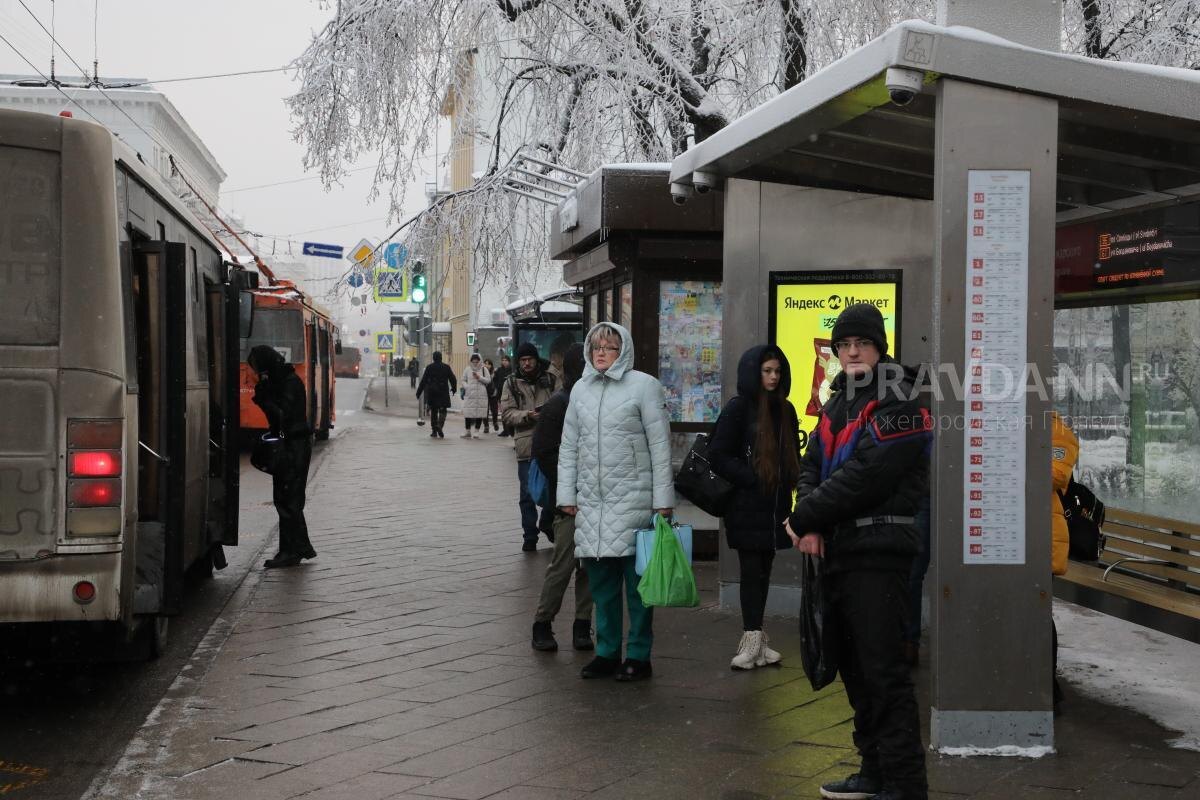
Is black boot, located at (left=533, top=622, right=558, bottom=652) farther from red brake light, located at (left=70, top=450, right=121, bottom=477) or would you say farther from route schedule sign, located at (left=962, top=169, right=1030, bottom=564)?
route schedule sign, located at (left=962, top=169, right=1030, bottom=564)

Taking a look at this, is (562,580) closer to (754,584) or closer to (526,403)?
(754,584)

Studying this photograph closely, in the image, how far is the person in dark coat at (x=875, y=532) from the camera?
188 inches

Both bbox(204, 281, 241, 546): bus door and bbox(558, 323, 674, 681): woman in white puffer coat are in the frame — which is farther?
bbox(204, 281, 241, 546): bus door

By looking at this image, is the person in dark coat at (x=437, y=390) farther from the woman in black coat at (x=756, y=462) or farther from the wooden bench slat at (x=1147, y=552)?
the woman in black coat at (x=756, y=462)

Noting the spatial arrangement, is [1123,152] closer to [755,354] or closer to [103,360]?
[755,354]

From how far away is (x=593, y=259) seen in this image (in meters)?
12.3

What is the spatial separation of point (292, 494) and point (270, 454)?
0.37 metres

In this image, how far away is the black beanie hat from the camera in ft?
16.1

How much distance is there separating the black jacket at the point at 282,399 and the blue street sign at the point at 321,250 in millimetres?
24758

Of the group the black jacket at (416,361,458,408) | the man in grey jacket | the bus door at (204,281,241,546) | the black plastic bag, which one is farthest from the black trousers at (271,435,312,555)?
the black jacket at (416,361,458,408)

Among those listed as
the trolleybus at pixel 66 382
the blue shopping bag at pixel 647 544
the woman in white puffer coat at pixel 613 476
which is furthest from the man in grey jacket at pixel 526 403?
the trolleybus at pixel 66 382

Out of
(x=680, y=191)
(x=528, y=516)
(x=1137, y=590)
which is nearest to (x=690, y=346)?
(x=528, y=516)

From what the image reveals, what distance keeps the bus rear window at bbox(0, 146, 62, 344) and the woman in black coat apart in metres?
3.19

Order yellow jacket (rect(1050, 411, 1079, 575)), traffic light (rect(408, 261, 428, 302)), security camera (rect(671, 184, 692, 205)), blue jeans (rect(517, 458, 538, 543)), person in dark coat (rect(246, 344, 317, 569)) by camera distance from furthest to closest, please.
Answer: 1. traffic light (rect(408, 261, 428, 302))
2. blue jeans (rect(517, 458, 538, 543))
3. person in dark coat (rect(246, 344, 317, 569))
4. security camera (rect(671, 184, 692, 205))
5. yellow jacket (rect(1050, 411, 1079, 575))
